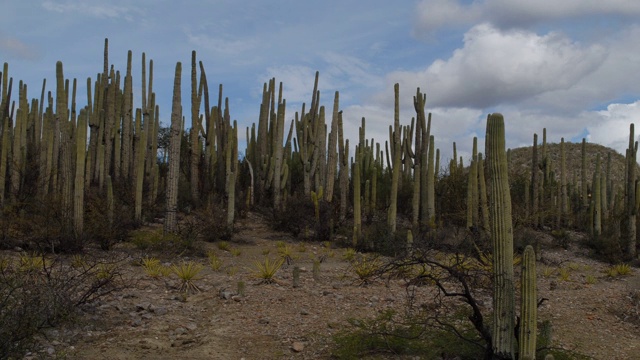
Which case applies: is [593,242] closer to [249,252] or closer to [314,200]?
[314,200]

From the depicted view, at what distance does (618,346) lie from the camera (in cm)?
707

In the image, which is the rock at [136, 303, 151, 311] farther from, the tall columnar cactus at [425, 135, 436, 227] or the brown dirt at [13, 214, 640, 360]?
the tall columnar cactus at [425, 135, 436, 227]

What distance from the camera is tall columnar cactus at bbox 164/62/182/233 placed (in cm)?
1318

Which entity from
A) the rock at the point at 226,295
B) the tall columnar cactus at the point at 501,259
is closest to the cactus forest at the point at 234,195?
the rock at the point at 226,295

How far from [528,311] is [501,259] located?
1.67ft

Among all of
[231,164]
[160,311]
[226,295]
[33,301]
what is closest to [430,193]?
[231,164]

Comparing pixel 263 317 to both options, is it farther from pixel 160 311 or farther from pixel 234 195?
pixel 234 195

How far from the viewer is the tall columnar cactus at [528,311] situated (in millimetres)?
5055

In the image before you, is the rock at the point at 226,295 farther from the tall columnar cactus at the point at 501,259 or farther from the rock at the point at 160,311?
the tall columnar cactus at the point at 501,259

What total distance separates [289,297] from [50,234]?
539cm

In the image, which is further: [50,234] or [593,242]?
[593,242]

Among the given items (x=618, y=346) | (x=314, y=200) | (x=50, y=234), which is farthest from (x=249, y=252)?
(x=618, y=346)

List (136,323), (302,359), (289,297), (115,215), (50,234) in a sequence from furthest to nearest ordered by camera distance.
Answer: (115,215)
(50,234)
(289,297)
(136,323)
(302,359)

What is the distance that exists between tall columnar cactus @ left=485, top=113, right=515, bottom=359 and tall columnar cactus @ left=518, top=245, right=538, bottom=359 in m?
0.12
